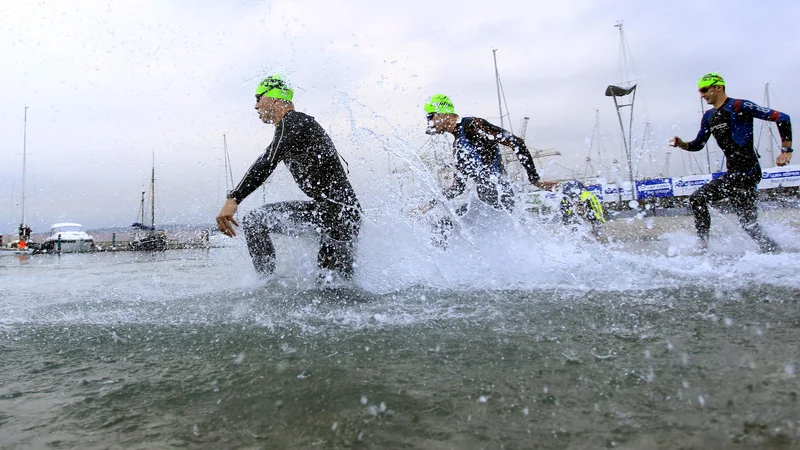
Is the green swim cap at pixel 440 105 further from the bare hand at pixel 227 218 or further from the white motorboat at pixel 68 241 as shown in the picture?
the white motorboat at pixel 68 241

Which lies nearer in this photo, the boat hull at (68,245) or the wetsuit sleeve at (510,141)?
the wetsuit sleeve at (510,141)

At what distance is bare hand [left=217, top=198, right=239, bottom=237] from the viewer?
3.46m

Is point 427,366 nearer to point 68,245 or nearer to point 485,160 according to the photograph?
point 485,160

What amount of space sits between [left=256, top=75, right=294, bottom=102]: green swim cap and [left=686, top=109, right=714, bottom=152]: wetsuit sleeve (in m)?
4.32

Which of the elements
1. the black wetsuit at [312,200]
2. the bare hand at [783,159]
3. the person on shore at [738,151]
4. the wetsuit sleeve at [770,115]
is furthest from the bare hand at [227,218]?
the bare hand at [783,159]

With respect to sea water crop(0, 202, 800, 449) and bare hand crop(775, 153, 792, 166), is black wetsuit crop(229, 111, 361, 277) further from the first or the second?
bare hand crop(775, 153, 792, 166)

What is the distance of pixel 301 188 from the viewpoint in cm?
408

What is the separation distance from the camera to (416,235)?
13.9 feet

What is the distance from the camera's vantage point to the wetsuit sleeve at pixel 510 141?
15.7 feet

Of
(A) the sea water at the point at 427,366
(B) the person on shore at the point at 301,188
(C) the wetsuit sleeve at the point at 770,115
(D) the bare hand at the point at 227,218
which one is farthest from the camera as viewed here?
(C) the wetsuit sleeve at the point at 770,115

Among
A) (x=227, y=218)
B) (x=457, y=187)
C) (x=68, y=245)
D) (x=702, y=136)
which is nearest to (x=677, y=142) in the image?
(x=702, y=136)

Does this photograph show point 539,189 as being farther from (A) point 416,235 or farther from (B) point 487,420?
(B) point 487,420

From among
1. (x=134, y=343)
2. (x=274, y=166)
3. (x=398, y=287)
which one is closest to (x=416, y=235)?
(x=398, y=287)

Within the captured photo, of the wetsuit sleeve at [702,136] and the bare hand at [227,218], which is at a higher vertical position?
the wetsuit sleeve at [702,136]
